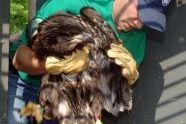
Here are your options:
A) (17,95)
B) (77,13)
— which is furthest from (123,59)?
(17,95)

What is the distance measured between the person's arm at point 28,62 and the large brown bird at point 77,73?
0.03 meters

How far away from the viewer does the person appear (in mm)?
3141

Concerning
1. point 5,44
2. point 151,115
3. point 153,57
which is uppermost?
point 5,44

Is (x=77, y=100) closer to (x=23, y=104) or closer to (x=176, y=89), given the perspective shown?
(x=23, y=104)

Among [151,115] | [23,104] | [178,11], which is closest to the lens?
[23,104]

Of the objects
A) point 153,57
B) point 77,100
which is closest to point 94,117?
point 77,100

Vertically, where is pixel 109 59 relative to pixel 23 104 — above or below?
above

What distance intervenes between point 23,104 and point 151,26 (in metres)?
0.80

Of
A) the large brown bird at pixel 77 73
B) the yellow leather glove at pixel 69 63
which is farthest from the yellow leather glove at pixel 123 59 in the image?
the yellow leather glove at pixel 69 63

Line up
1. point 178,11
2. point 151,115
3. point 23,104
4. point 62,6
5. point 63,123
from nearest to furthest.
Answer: point 63,123
point 62,6
point 23,104
point 178,11
point 151,115

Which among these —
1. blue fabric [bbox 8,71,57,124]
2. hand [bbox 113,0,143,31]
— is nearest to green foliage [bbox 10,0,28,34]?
blue fabric [bbox 8,71,57,124]

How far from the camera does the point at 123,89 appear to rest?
3.18m

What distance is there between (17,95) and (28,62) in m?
0.46

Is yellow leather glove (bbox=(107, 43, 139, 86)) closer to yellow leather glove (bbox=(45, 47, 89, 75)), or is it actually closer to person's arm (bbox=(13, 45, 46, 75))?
yellow leather glove (bbox=(45, 47, 89, 75))
